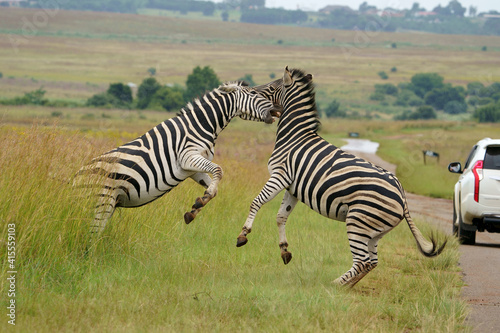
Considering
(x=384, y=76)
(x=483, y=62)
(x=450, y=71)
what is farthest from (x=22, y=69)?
(x=483, y=62)

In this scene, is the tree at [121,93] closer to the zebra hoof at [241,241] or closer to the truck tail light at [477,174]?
the truck tail light at [477,174]

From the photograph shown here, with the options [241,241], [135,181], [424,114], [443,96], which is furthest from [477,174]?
[443,96]

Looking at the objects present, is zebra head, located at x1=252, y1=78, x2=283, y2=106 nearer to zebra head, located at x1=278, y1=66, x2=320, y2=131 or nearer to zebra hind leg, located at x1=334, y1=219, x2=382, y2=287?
zebra head, located at x1=278, y1=66, x2=320, y2=131

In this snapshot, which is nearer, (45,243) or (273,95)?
(45,243)

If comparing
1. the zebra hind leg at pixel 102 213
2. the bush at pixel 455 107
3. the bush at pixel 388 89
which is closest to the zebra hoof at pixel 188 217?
the zebra hind leg at pixel 102 213

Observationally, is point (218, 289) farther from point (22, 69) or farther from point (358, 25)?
point (358, 25)

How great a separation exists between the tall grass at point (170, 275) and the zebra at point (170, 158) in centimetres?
29

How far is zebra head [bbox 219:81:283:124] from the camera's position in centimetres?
819

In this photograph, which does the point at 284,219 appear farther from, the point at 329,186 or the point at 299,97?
the point at 299,97

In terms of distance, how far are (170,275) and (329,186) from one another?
74.2 inches

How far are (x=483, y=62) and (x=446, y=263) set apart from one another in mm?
148051

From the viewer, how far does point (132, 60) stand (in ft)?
436

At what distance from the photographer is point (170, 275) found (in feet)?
23.5

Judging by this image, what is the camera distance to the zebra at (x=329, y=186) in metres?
7.10
